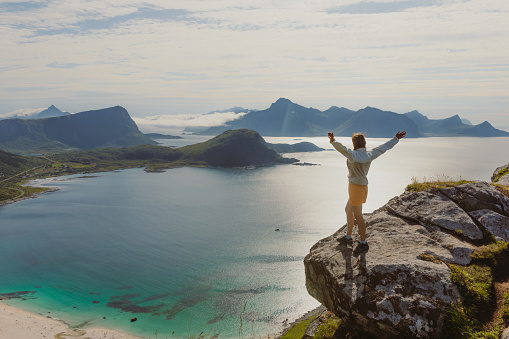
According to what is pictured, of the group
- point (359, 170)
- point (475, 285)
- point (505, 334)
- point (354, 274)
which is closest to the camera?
point (505, 334)

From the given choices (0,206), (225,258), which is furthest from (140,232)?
(0,206)

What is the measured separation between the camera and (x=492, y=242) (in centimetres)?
1145

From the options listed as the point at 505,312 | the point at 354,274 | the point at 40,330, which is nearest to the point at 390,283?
the point at 354,274

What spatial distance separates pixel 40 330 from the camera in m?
47.8

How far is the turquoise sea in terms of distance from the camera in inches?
2132

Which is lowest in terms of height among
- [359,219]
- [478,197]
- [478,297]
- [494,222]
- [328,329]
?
[328,329]

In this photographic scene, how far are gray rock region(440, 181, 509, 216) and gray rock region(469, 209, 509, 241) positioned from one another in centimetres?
38

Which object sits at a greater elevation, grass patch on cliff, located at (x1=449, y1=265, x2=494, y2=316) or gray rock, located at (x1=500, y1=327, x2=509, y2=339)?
grass patch on cliff, located at (x1=449, y1=265, x2=494, y2=316)

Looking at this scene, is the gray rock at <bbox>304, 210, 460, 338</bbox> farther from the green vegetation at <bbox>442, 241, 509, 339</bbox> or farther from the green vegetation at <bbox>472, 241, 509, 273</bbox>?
the green vegetation at <bbox>472, 241, 509, 273</bbox>

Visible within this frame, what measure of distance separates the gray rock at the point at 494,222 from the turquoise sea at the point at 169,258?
41.8 feet

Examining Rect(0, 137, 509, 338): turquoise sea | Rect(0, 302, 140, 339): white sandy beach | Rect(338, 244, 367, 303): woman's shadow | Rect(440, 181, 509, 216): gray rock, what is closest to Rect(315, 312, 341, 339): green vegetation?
Rect(338, 244, 367, 303): woman's shadow

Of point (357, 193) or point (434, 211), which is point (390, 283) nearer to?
point (357, 193)

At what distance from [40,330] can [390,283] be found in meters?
59.1

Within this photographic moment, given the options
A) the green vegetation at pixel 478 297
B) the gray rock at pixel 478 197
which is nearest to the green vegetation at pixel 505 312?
the green vegetation at pixel 478 297
